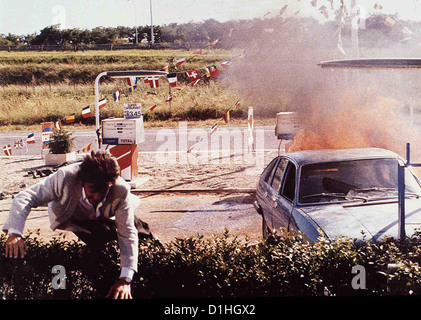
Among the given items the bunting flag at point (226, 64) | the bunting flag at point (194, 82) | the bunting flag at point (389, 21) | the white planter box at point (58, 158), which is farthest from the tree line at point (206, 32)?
the white planter box at point (58, 158)

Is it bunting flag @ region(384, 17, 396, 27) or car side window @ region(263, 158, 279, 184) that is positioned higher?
bunting flag @ region(384, 17, 396, 27)

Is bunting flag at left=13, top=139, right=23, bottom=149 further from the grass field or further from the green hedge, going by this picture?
the green hedge

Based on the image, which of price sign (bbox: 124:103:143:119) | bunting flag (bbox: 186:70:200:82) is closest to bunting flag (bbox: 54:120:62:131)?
price sign (bbox: 124:103:143:119)

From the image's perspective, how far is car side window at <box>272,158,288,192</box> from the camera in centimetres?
533

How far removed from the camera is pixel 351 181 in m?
4.79

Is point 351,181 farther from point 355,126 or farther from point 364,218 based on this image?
point 355,126

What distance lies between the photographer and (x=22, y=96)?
21.7 ft

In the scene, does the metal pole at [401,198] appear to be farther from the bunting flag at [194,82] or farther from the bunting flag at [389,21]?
the bunting flag at [194,82]

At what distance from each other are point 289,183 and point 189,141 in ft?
31.8

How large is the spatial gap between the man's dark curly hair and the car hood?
1.65 m

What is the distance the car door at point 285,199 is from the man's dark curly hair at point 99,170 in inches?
75.7

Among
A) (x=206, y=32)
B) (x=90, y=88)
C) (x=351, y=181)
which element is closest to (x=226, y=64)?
(x=206, y=32)
